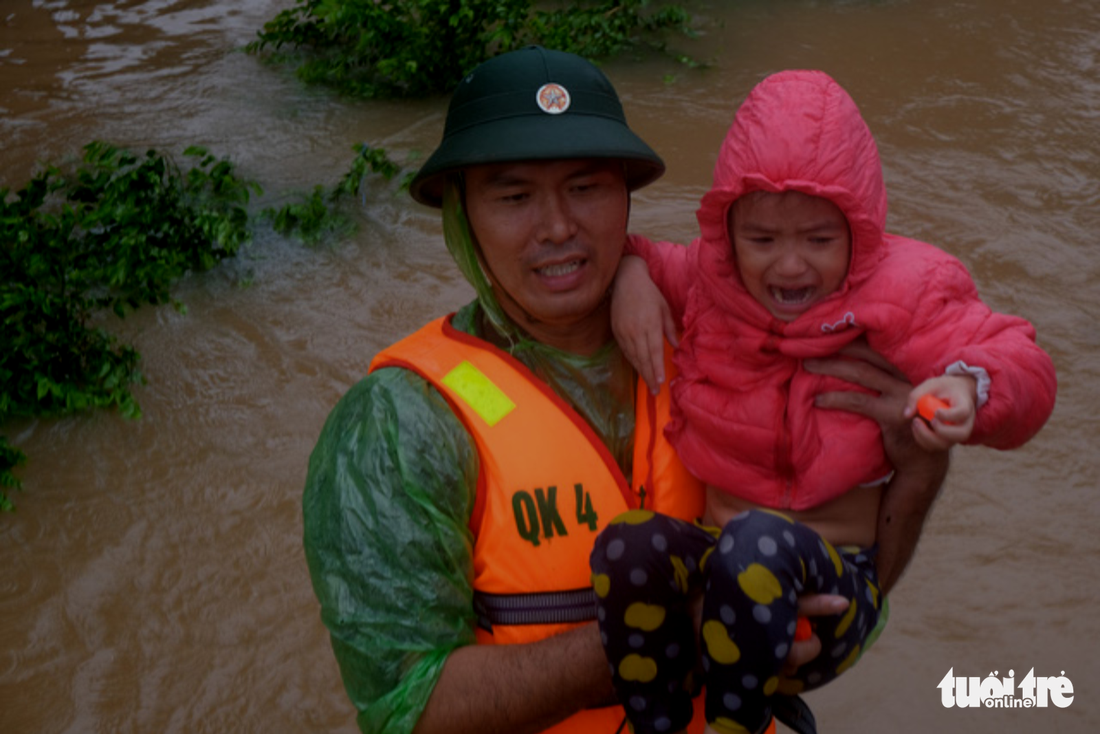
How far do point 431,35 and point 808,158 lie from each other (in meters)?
5.48

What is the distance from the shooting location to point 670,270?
2.52 metres

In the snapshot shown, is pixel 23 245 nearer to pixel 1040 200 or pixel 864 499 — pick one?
pixel 864 499

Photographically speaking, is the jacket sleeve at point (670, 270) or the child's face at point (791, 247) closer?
the child's face at point (791, 247)

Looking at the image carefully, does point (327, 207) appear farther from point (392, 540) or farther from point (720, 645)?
point (720, 645)

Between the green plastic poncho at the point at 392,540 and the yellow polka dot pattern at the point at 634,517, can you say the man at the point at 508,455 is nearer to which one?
the green plastic poncho at the point at 392,540

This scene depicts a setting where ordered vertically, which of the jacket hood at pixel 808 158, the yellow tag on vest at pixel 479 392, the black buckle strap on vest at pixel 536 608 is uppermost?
the jacket hood at pixel 808 158

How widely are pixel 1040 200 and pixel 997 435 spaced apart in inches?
174

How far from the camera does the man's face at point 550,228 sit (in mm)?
2197

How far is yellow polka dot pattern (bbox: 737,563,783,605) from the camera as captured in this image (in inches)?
72.4

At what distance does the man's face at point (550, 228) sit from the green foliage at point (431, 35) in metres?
4.96

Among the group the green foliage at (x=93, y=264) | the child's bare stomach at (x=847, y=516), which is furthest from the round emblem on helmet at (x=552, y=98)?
the green foliage at (x=93, y=264)

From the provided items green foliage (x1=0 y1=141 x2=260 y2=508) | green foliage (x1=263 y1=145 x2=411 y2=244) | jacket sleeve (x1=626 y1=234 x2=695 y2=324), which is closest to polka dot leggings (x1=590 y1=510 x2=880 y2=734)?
jacket sleeve (x1=626 y1=234 x2=695 y2=324)

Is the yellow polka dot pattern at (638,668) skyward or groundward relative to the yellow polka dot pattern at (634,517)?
groundward

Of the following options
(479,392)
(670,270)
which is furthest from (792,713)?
(670,270)
